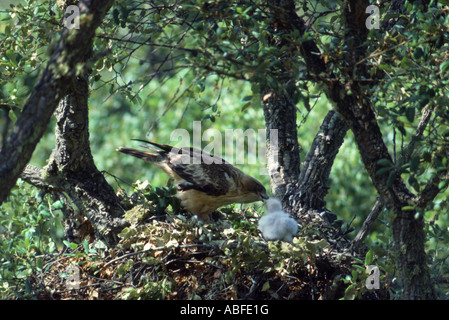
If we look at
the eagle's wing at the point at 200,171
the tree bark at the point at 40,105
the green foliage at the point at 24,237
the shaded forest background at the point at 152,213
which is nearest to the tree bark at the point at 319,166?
the shaded forest background at the point at 152,213

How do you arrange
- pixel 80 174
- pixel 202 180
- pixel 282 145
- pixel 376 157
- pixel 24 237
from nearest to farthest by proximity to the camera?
pixel 376 157 → pixel 80 174 → pixel 24 237 → pixel 202 180 → pixel 282 145

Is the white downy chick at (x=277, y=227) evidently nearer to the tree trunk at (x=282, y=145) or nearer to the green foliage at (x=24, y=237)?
the tree trunk at (x=282, y=145)

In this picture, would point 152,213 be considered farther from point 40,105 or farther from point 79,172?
point 40,105

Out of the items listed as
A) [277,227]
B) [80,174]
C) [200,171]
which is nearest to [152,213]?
[80,174]

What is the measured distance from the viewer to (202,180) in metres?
5.07

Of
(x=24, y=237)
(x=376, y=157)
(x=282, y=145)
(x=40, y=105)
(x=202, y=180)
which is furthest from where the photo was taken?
(x=282, y=145)

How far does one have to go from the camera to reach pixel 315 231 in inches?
174

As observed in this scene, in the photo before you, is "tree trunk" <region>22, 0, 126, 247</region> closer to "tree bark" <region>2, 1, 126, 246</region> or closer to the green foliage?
"tree bark" <region>2, 1, 126, 246</region>

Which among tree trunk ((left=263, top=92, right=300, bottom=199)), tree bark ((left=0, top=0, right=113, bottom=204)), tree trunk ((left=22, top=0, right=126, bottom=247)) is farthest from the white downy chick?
tree bark ((left=0, top=0, right=113, bottom=204))

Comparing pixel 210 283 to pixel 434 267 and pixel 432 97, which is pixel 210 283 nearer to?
pixel 434 267

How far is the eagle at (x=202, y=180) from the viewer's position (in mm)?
4969
